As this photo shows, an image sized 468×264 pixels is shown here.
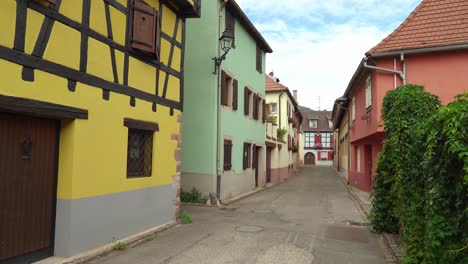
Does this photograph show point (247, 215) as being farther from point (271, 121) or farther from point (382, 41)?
point (271, 121)

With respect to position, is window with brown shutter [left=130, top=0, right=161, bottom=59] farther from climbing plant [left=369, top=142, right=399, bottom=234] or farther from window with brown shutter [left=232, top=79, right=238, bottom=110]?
window with brown shutter [left=232, top=79, right=238, bottom=110]

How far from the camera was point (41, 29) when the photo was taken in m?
5.21

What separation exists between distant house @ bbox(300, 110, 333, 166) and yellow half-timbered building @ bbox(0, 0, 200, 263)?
171 ft

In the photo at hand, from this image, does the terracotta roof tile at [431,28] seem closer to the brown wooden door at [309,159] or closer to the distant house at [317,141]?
the distant house at [317,141]

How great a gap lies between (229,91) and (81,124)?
30.1 feet

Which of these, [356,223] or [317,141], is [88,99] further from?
[317,141]

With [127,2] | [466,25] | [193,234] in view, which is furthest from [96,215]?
[466,25]

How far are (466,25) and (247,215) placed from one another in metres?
9.21

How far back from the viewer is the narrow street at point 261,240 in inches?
247

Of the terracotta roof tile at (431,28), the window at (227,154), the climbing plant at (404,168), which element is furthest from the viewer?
the window at (227,154)

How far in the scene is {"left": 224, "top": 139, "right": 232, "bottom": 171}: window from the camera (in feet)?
45.9

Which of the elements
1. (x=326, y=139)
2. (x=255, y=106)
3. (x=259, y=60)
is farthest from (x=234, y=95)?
(x=326, y=139)

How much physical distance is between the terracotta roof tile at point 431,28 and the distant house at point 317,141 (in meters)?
46.5

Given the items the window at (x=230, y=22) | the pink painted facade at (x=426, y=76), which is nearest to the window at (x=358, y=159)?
the pink painted facade at (x=426, y=76)
